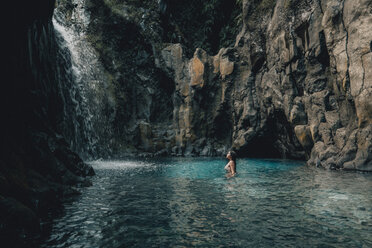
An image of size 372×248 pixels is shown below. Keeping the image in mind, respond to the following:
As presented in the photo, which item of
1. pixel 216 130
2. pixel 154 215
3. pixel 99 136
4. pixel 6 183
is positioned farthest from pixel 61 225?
pixel 216 130

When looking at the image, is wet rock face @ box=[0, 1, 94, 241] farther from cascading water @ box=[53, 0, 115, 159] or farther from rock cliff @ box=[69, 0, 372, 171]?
rock cliff @ box=[69, 0, 372, 171]

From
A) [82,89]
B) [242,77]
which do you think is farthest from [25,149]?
[242,77]

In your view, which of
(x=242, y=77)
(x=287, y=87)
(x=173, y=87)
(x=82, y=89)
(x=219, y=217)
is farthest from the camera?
(x=173, y=87)

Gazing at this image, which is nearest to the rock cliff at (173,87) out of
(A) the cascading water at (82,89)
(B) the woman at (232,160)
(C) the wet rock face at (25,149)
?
(C) the wet rock face at (25,149)

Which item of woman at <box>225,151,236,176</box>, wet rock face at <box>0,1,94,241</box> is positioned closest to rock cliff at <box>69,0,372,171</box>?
woman at <box>225,151,236,176</box>

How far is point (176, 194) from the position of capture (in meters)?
10.2

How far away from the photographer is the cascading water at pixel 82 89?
92.5ft

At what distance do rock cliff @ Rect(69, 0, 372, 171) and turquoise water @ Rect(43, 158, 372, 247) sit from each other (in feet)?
29.2

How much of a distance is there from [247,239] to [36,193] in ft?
18.6

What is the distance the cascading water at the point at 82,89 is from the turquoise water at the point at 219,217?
694 inches

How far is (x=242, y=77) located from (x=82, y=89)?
18.6m

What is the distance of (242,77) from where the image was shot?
107ft

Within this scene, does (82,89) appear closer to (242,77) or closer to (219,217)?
(242,77)

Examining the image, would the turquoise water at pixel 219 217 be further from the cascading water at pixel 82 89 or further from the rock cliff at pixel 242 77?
the cascading water at pixel 82 89
